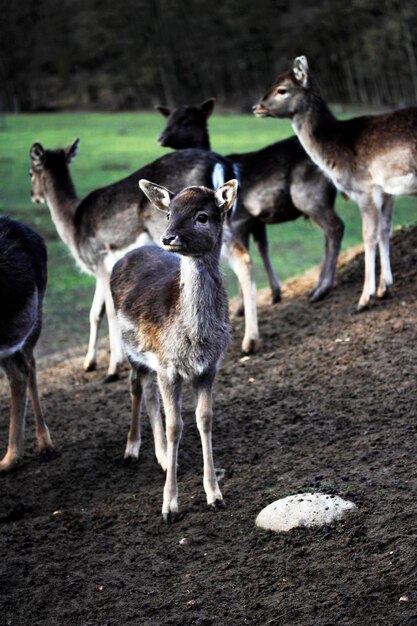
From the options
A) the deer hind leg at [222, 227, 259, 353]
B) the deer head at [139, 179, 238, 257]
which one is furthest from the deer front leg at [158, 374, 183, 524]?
the deer hind leg at [222, 227, 259, 353]

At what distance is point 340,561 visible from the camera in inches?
191

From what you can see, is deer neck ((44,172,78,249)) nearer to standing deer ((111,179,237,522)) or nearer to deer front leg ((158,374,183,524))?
standing deer ((111,179,237,522))

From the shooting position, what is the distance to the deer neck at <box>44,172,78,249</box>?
406 inches

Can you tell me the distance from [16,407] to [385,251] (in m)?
4.02

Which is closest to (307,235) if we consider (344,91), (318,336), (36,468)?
(318,336)

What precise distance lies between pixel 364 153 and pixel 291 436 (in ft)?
12.0

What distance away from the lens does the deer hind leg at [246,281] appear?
30.3 feet

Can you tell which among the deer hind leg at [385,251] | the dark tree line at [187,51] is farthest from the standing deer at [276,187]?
the dark tree line at [187,51]

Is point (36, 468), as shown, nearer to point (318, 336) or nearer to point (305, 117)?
point (318, 336)

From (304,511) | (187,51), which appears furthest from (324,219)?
(187,51)

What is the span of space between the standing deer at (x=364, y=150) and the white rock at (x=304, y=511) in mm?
4020

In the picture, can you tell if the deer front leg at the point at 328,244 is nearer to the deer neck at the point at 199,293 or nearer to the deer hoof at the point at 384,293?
the deer hoof at the point at 384,293

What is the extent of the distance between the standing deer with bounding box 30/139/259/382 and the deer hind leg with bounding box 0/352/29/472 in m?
1.98

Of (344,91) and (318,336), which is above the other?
(318,336)
